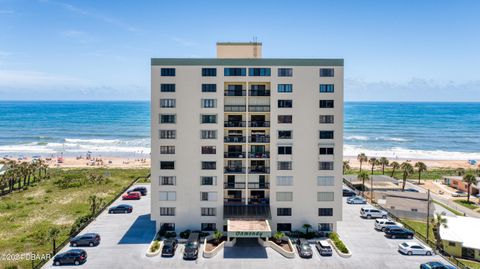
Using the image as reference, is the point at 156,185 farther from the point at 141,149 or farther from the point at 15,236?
the point at 141,149

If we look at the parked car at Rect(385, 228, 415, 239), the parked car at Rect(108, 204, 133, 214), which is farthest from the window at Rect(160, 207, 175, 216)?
the parked car at Rect(385, 228, 415, 239)

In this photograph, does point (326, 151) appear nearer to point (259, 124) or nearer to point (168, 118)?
point (259, 124)

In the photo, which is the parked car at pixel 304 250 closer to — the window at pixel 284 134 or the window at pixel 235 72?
the window at pixel 284 134

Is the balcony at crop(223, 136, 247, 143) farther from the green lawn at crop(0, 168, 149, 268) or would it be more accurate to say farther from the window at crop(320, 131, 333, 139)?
the green lawn at crop(0, 168, 149, 268)

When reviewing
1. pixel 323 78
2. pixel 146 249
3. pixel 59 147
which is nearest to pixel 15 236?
pixel 146 249

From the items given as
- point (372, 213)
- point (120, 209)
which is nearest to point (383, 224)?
point (372, 213)
